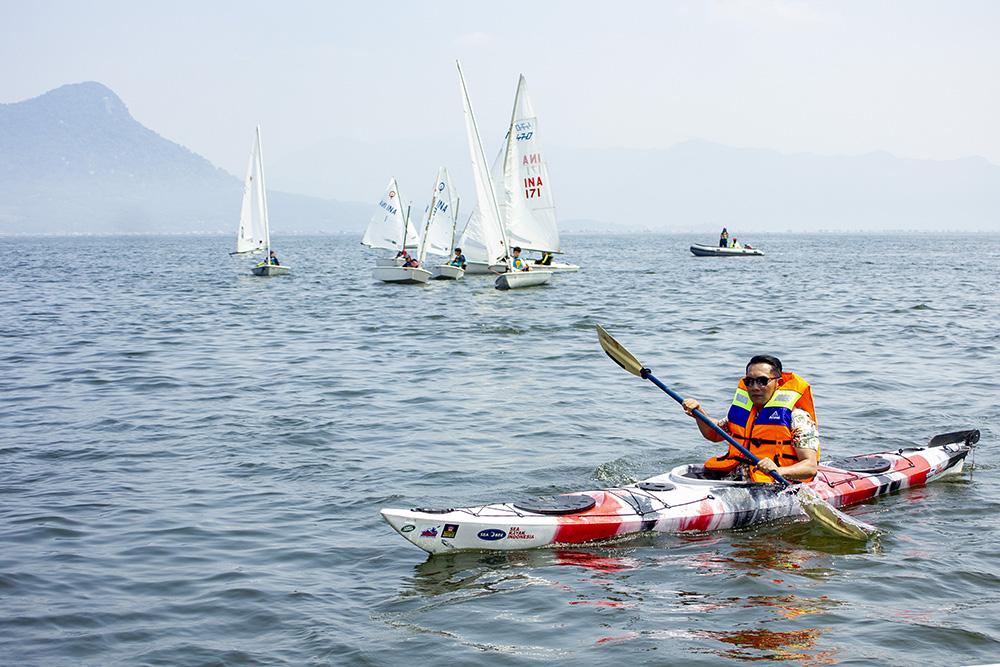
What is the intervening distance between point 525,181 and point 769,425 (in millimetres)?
25160

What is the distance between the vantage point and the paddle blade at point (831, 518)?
738 centimetres

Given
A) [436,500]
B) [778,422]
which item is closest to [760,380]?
[778,422]

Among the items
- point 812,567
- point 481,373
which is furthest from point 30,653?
point 481,373

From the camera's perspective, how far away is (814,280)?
125 feet

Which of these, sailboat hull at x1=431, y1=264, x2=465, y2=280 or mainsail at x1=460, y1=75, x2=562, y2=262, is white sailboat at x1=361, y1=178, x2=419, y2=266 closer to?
sailboat hull at x1=431, y1=264, x2=465, y2=280

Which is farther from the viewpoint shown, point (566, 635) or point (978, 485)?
point (978, 485)

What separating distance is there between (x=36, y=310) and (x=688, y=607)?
24735 mm

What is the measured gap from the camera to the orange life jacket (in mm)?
7523

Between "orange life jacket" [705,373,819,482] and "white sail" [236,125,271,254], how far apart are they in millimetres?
34092

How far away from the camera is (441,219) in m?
36.8

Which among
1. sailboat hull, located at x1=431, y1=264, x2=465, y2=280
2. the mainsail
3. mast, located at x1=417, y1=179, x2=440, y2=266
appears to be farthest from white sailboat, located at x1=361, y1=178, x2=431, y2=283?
the mainsail

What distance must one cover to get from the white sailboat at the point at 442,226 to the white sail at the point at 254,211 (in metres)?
8.21

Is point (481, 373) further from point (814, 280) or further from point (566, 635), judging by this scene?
point (814, 280)

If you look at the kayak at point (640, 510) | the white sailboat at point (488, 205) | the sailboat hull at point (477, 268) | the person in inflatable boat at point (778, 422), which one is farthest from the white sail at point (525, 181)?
the person in inflatable boat at point (778, 422)
